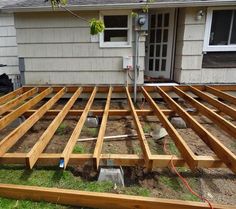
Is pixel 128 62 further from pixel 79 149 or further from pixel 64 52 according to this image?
pixel 79 149

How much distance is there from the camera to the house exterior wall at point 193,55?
4980 mm

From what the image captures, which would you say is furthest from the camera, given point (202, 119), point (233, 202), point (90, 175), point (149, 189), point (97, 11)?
point (97, 11)

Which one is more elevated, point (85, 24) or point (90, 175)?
point (85, 24)

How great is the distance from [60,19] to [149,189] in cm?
432

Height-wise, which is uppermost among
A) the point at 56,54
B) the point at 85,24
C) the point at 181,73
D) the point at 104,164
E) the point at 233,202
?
the point at 85,24

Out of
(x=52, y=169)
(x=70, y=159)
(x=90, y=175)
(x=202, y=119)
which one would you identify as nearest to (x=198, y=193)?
(x=90, y=175)

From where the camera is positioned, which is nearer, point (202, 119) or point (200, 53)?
point (202, 119)

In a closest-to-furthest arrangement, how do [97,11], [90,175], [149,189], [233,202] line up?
1. [233,202]
2. [149,189]
3. [90,175]
4. [97,11]

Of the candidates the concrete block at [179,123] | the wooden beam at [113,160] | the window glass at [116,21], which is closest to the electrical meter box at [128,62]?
the window glass at [116,21]

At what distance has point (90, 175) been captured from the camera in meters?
2.48

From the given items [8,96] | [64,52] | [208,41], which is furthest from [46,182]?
[208,41]

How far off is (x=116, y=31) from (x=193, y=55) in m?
1.91

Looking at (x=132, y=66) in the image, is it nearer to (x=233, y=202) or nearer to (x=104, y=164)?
(x=104, y=164)

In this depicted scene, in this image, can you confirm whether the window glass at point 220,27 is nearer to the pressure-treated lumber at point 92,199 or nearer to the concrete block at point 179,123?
the concrete block at point 179,123
